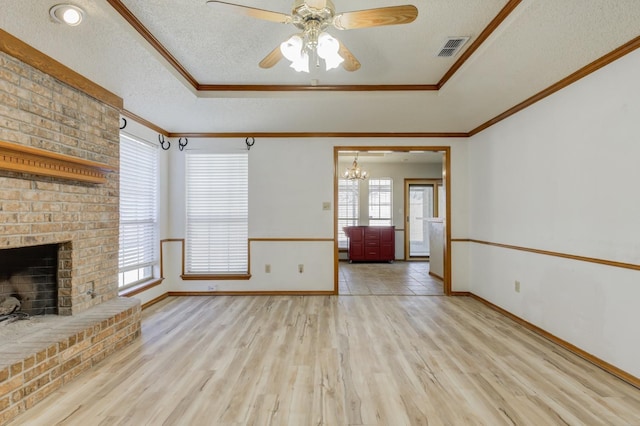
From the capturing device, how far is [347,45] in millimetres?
2557

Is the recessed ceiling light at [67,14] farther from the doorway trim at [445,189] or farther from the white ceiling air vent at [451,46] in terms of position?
the doorway trim at [445,189]

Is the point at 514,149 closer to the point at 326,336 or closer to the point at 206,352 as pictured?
the point at 326,336

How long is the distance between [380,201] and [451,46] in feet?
19.3

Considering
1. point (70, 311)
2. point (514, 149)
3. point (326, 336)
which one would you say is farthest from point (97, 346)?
point (514, 149)

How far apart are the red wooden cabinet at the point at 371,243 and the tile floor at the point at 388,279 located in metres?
0.20

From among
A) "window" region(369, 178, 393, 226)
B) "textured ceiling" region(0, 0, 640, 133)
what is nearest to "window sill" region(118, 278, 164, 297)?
"textured ceiling" region(0, 0, 640, 133)

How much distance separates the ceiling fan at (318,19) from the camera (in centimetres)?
163

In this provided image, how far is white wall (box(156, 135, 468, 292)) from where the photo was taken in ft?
15.3

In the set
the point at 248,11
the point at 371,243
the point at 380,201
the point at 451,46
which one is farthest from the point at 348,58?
the point at 380,201

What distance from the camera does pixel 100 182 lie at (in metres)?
2.81

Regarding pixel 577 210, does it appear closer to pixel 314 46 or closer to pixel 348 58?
pixel 348 58

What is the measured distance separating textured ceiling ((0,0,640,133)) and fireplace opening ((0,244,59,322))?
1555mm

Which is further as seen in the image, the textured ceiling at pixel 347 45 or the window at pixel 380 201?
the window at pixel 380 201

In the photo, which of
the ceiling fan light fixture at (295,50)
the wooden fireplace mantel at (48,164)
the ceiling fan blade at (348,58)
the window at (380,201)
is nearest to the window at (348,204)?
the window at (380,201)
